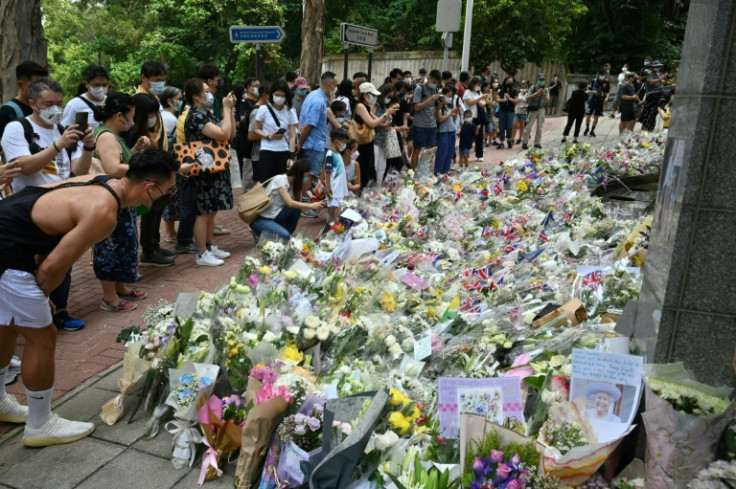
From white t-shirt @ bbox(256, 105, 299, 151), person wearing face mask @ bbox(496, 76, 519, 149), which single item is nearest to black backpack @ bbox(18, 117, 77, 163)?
white t-shirt @ bbox(256, 105, 299, 151)

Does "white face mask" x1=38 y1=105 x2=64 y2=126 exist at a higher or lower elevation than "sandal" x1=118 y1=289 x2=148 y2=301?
higher

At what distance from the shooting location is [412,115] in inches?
421

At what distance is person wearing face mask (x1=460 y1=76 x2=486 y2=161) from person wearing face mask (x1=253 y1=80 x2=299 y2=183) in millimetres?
5708

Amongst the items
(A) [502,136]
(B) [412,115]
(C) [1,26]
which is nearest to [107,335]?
(C) [1,26]

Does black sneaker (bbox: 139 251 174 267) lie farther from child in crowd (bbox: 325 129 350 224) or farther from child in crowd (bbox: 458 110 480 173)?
child in crowd (bbox: 458 110 480 173)

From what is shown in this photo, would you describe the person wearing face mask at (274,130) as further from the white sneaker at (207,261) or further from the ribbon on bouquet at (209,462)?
the ribbon on bouquet at (209,462)

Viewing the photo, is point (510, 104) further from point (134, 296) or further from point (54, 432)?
point (54, 432)

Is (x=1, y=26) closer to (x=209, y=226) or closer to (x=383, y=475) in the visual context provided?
(x=209, y=226)

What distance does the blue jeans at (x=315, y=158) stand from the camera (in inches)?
302

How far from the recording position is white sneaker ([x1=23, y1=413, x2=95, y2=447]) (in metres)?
3.13

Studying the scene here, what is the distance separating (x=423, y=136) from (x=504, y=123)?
A: 19.9 feet

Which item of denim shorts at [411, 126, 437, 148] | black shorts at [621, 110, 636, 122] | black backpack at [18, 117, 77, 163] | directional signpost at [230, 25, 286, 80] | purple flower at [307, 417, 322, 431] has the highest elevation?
directional signpost at [230, 25, 286, 80]

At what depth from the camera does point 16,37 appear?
6.96 meters

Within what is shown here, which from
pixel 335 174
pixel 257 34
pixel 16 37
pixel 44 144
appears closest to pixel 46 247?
pixel 44 144
